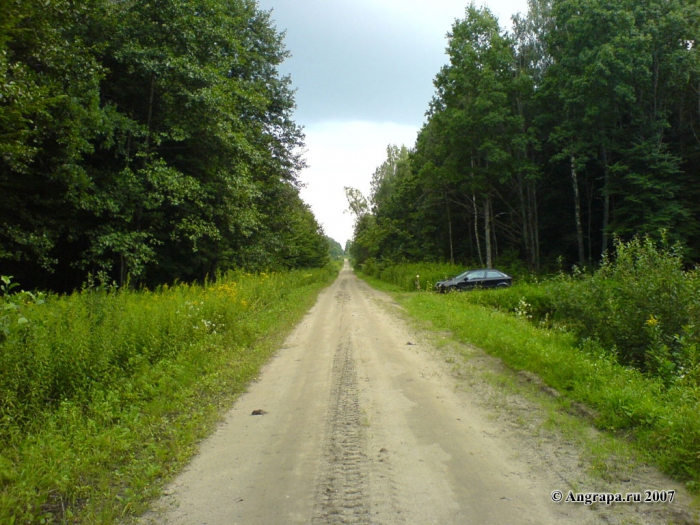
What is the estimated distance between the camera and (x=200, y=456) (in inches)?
178

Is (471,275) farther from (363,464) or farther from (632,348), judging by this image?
(363,464)

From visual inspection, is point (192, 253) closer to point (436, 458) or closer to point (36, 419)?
point (36, 419)

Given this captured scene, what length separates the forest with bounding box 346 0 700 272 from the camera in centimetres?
2244

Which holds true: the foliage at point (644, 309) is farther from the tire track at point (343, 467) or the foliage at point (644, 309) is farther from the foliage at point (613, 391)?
the tire track at point (343, 467)

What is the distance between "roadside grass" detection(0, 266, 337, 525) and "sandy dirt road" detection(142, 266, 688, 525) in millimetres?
430

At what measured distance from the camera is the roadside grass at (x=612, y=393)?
4.15 metres

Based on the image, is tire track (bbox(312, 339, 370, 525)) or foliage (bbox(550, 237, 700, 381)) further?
foliage (bbox(550, 237, 700, 381))

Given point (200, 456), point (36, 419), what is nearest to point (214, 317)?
point (36, 419)

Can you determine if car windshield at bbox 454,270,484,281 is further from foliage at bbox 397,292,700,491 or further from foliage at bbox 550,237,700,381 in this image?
foliage at bbox 550,237,700,381

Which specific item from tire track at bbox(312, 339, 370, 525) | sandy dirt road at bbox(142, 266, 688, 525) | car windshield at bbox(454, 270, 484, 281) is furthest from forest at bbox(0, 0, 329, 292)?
car windshield at bbox(454, 270, 484, 281)

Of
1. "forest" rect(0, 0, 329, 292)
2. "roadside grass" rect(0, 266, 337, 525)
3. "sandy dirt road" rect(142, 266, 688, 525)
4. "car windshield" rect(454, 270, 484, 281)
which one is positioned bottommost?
"sandy dirt road" rect(142, 266, 688, 525)

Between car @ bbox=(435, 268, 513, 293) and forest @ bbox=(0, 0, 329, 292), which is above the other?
forest @ bbox=(0, 0, 329, 292)

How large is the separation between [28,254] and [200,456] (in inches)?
465

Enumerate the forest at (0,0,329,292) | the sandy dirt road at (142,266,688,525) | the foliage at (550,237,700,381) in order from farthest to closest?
the forest at (0,0,329,292)
the foliage at (550,237,700,381)
the sandy dirt road at (142,266,688,525)
